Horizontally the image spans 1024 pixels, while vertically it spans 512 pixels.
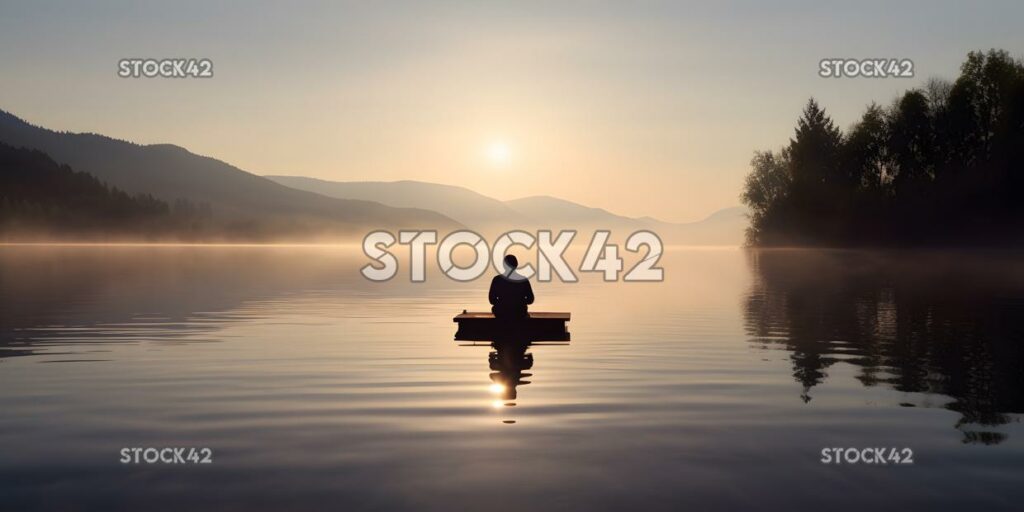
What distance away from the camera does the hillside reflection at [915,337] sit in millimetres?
17469

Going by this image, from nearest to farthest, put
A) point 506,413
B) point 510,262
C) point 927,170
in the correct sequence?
point 506,413 → point 510,262 → point 927,170

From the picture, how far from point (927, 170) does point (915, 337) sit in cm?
9042

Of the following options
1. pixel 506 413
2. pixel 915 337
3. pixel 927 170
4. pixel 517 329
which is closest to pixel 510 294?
pixel 517 329

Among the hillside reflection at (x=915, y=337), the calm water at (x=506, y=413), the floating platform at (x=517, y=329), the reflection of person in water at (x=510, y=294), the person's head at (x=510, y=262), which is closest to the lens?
the calm water at (x=506, y=413)

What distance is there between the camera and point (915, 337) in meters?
27.5

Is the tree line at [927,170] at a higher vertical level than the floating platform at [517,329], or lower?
higher

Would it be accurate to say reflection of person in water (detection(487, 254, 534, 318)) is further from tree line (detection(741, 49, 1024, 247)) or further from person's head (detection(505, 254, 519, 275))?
tree line (detection(741, 49, 1024, 247))

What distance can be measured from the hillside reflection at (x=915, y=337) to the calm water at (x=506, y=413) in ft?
0.46

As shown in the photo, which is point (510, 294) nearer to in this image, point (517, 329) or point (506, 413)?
point (517, 329)

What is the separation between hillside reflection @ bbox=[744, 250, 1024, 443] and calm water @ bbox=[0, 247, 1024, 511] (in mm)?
141

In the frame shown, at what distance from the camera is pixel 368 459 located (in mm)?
11938

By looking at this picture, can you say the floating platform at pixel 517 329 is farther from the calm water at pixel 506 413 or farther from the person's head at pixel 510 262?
the person's head at pixel 510 262

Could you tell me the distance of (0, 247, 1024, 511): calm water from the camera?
34.6 ft

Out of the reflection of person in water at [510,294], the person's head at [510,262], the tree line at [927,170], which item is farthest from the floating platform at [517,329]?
the tree line at [927,170]
